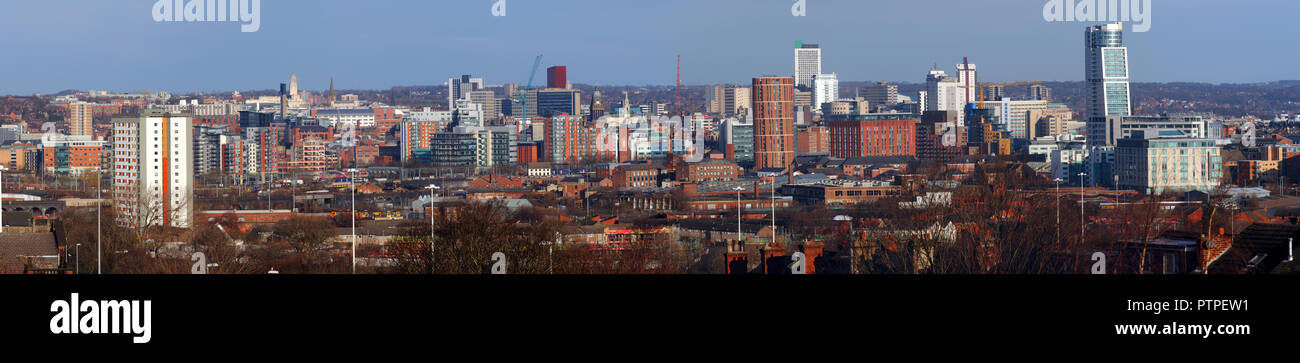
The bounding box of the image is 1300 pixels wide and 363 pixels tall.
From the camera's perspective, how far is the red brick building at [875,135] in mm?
50312

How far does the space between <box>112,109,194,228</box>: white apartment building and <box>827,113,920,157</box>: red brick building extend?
32.0 metres

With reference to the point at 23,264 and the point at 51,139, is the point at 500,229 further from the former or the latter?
the point at 51,139

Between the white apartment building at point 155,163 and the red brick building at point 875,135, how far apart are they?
31959 mm

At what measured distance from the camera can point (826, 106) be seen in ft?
190

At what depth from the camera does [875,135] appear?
168ft

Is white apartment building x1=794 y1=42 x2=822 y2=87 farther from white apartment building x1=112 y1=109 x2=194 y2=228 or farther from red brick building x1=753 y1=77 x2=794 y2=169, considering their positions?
white apartment building x1=112 y1=109 x2=194 y2=228

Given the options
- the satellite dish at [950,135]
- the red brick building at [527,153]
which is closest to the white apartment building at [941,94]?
the satellite dish at [950,135]

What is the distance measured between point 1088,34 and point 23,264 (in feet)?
106

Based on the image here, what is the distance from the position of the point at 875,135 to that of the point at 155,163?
34.7 m

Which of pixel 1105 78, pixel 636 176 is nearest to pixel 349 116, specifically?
pixel 636 176

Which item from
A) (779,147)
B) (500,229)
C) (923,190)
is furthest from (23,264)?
(779,147)

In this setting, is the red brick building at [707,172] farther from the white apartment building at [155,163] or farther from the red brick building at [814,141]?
the white apartment building at [155,163]

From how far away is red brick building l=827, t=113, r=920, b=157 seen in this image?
50312mm

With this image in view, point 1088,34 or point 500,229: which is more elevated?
point 1088,34
